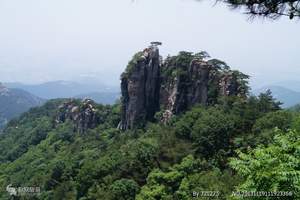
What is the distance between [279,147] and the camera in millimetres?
8930

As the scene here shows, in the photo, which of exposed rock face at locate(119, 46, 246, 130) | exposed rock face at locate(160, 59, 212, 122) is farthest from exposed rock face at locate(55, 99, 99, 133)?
exposed rock face at locate(160, 59, 212, 122)

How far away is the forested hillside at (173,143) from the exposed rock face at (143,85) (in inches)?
4.0

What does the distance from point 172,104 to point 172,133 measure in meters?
9.27

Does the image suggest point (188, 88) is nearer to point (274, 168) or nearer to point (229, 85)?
point (229, 85)

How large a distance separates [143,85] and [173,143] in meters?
14.1

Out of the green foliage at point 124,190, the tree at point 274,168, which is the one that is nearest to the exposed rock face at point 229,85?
the green foliage at point 124,190

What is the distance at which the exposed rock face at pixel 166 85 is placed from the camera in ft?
149

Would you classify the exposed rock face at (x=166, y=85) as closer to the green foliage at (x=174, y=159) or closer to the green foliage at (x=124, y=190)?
the green foliage at (x=174, y=159)

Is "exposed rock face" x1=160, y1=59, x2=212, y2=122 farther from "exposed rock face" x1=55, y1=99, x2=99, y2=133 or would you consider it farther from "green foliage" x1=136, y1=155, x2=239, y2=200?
"exposed rock face" x1=55, y1=99, x2=99, y2=133

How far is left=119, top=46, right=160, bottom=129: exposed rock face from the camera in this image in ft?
162

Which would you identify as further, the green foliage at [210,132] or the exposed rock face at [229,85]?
the exposed rock face at [229,85]

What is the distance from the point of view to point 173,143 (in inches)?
1442

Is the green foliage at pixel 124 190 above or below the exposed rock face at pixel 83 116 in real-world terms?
below

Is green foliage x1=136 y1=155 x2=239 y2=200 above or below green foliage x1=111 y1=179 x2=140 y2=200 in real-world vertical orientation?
above
